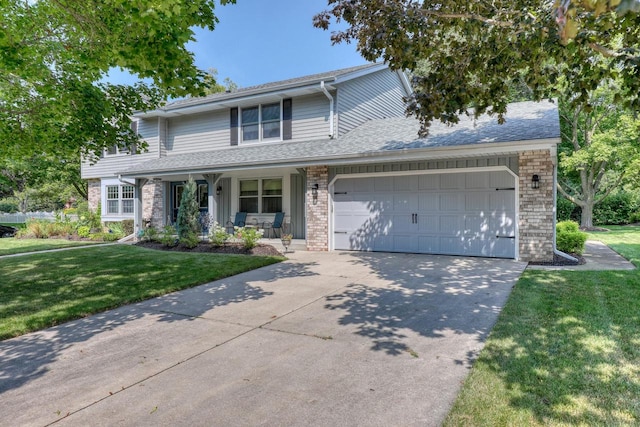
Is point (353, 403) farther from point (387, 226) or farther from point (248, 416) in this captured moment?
point (387, 226)

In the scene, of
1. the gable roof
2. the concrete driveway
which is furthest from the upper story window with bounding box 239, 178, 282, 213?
the concrete driveway

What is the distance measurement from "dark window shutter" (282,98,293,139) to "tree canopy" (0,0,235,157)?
4.62 meters

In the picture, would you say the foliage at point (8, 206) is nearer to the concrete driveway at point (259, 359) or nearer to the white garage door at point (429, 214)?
the white garage door at point (429, 214)

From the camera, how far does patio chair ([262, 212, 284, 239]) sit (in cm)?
1320

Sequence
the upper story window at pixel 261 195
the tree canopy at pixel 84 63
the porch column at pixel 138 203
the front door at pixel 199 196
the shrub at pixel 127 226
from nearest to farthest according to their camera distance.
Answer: the tree canopy at pixel 84 63 < the upper story window at pixel 261 195 < the porch column at pixel 138 203 < the front door at pixel 199 196 < the shrub at pixel 127 226

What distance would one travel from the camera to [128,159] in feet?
54.1

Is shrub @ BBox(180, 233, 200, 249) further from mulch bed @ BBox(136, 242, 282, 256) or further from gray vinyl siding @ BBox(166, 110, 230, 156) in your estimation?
gray vinyl siding @ BBox(166, 110, 230, 156)

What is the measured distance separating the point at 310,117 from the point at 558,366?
10566 mm

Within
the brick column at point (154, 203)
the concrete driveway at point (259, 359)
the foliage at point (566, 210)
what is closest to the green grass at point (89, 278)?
the concrete driveway at point (259, 359)

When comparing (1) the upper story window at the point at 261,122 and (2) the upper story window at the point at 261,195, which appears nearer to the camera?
(1) the upper story window at the point at 261,122

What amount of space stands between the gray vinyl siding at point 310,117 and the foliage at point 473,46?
225 inches

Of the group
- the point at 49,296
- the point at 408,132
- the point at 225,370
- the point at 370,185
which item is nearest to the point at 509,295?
the point at 225,370

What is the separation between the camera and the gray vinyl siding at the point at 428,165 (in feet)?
28.5

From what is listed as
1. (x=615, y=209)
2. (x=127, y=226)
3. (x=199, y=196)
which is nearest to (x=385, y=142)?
(x=199, y=196)
